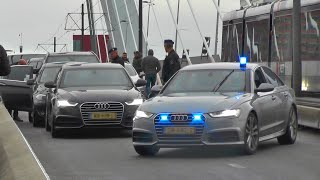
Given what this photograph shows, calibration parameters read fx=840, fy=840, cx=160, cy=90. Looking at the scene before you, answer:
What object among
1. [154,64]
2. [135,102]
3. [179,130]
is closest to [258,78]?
[179,130]

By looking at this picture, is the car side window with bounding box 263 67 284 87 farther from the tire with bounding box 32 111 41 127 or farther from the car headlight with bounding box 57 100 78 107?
the tire with bounding box 32 111 41 127

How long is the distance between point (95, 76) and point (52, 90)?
37.9 inches

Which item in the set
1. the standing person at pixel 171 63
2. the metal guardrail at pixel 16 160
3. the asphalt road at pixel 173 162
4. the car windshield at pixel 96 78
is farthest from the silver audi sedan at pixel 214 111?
the standing person at pixel 171 63

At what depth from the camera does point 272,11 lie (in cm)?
2741

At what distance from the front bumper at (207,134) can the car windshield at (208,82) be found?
3.62 ft

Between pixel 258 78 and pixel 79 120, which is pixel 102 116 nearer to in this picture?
pixel 79 120

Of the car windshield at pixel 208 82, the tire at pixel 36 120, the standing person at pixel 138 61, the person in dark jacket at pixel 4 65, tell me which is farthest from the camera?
the standing person at pixel 138 61

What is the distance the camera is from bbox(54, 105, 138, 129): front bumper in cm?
1561

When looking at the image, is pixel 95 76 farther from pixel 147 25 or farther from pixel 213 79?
pixel 147 25

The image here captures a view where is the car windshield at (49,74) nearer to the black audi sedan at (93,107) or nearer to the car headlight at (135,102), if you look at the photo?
the black audi sedan at (93,107)

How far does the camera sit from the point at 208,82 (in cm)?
1299

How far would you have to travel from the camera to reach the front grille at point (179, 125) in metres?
11.6

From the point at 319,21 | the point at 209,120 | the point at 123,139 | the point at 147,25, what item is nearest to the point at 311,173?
the point at 209,120

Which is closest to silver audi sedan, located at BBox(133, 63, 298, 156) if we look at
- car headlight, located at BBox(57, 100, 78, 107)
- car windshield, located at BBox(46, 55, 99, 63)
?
car headlight, located at BBox(57, 100, 78, 107)
